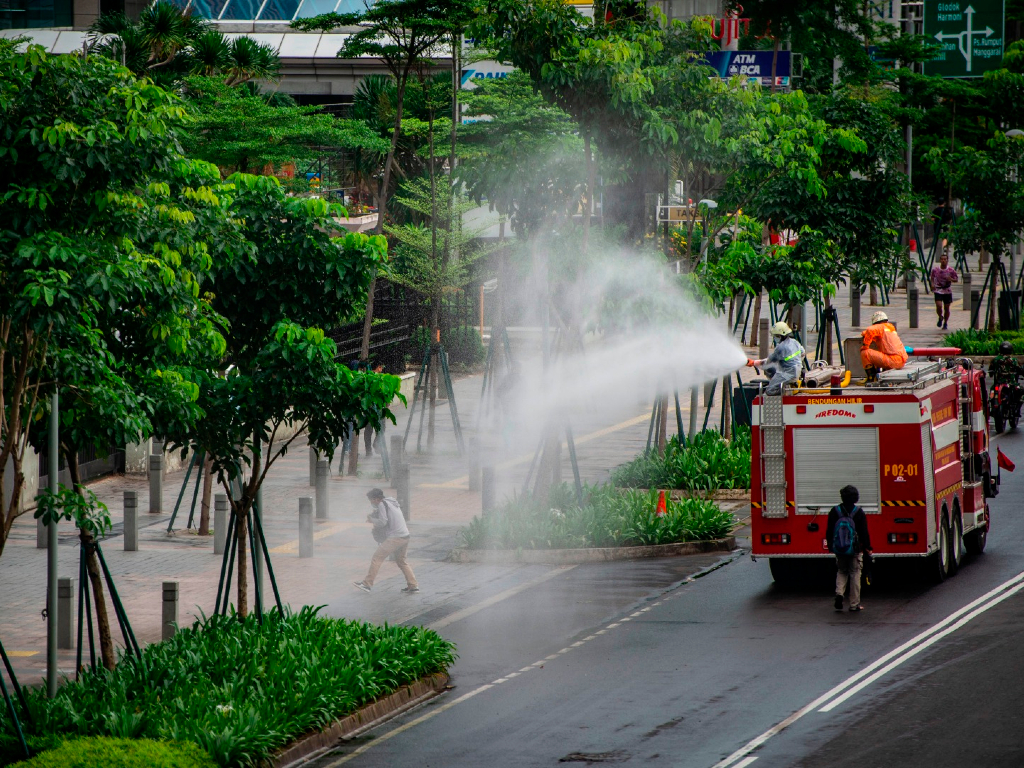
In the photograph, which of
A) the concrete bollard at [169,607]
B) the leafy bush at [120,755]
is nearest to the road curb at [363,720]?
the leafy bush at [120,755]

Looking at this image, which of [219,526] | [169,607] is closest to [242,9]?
[219,526]

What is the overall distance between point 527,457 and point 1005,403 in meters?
9.10

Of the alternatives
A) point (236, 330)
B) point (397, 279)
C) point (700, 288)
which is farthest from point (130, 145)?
point (397, 279)

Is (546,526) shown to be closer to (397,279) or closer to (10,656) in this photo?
(10,656)

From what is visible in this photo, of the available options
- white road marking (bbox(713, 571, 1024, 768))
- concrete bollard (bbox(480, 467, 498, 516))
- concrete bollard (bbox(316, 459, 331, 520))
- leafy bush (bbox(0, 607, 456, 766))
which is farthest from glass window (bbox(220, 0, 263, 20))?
leafy bush (bbox(0, 607, 456, 766))

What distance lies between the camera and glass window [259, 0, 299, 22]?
184 feet

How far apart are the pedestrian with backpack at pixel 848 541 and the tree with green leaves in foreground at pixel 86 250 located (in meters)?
7.16

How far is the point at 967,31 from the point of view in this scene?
37500 mm

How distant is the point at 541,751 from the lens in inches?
480

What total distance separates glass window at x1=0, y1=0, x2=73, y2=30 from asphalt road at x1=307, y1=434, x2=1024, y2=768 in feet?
138

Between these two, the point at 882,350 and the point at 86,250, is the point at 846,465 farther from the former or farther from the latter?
the point at 86,250

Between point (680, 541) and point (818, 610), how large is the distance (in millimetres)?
3924

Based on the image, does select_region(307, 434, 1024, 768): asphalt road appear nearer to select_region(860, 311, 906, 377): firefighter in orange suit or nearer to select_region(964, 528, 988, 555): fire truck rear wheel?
select_region(964, 528, 988, 555): fire truck rear wheel

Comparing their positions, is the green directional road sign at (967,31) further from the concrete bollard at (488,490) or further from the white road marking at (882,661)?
the white road marking at (882,661)
